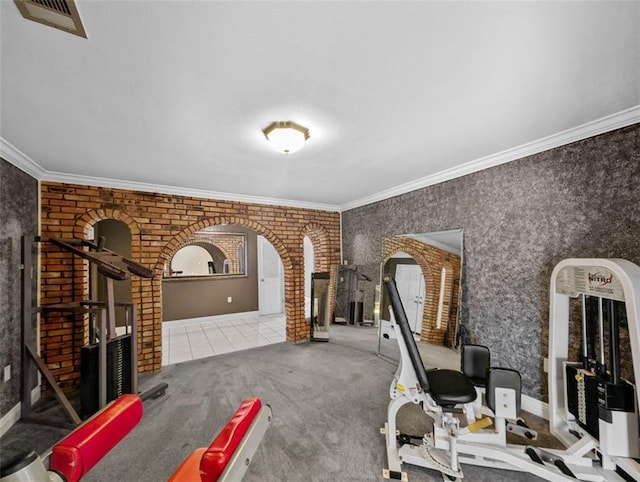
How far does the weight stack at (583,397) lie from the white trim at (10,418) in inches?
177

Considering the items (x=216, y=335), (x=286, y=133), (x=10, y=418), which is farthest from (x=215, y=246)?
(x=286, y=133)

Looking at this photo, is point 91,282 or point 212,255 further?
point 212,255

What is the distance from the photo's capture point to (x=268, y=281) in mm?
7039

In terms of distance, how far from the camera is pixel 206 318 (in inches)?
245

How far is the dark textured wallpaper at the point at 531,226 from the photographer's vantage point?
2025 mm

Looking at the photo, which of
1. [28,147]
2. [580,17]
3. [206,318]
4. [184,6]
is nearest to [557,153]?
[580,17]

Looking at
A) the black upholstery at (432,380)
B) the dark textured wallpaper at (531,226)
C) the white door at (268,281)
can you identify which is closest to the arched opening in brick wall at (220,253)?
the white door at (268,281)

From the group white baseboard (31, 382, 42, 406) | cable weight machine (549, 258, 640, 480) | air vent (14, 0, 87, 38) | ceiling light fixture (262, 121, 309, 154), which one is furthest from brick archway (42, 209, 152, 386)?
cable weight machine (549, 258, 640, 480)

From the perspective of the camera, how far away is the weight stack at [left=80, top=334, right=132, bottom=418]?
2438 mm

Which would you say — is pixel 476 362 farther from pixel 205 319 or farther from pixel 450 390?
pixel 205 319

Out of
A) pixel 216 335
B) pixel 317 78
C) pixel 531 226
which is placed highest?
pixel 317 78

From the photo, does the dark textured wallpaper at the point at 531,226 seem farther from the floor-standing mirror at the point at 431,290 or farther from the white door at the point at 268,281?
the white door at the point at 268,281

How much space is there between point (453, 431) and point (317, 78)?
2.37 m

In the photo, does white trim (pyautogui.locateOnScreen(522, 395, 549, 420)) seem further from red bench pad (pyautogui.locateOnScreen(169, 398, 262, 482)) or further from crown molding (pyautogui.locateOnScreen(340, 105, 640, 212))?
red bench pad (pyautogui.locateOnScreen(169, 398, 262, 482))
